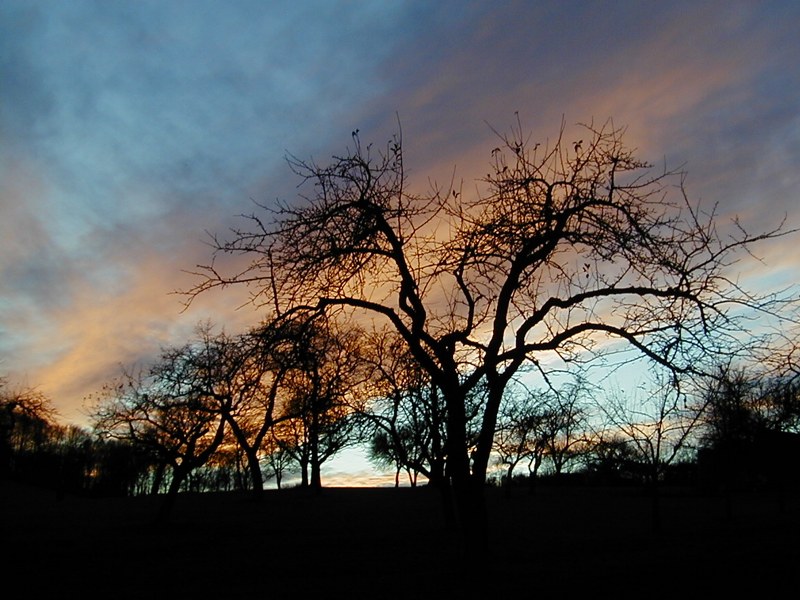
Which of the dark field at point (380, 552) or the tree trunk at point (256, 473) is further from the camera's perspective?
the tree trunk at point (256, 473)

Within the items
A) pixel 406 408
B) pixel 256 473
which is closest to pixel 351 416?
pixel 406 408

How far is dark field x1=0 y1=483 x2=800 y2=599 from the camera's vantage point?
47.5ft

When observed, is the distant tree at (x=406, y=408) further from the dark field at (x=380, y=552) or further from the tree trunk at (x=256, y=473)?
the tree trunk at (x=256, y=473)

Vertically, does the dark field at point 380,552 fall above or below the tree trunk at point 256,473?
below

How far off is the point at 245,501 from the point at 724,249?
44.1 m

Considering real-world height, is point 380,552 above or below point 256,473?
below

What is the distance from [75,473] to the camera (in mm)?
86250

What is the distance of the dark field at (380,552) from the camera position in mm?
14469

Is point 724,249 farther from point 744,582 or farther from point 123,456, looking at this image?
point 123,456

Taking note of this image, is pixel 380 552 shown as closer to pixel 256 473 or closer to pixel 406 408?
pixel 406 408

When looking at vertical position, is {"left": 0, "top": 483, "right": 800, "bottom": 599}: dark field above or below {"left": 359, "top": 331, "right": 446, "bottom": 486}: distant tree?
below

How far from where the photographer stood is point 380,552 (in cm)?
2292

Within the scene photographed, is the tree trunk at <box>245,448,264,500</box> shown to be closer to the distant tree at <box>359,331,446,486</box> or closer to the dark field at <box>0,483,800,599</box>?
the dark field at <box>0,483,800,599</box>

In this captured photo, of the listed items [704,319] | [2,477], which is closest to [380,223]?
[704,319]
